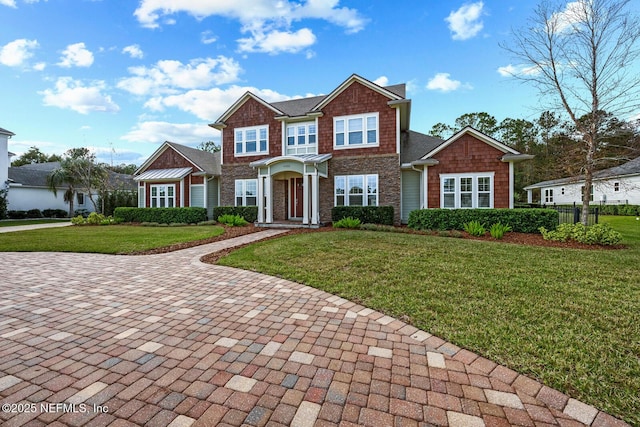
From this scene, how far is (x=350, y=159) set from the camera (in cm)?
1620

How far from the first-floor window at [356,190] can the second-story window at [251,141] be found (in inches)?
202

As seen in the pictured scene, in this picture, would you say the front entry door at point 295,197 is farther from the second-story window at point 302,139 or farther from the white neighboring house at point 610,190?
the white neighboring house at point 610,190

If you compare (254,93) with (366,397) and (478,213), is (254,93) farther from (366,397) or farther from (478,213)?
(366,397)

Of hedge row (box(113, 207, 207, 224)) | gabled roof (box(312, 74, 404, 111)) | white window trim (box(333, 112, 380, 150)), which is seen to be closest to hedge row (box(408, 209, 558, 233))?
white window trim (box(333, 112, 380, 150))

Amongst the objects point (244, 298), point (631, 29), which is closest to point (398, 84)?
point (631, 29)

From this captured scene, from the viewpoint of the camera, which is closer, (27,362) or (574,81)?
(27,362)

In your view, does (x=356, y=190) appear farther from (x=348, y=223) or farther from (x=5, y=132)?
(x=5, y=132)

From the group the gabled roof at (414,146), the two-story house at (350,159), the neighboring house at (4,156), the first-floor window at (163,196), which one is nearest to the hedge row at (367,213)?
the two-story house at (350,159)

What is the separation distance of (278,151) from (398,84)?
8459 mm

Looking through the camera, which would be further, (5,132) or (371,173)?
(5,132)

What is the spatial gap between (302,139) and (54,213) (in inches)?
1084

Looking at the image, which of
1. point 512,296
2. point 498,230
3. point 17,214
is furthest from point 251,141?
point 17,214

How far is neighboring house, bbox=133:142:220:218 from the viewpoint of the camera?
19891 mm

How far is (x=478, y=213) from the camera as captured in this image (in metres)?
12.2
